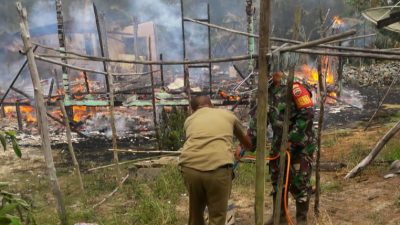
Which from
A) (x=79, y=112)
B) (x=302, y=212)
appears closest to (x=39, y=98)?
(x=302, y=212)

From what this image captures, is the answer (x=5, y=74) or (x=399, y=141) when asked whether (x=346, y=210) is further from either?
(x=5, y=74)

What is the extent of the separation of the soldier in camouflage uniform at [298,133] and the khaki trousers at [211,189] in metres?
0.86

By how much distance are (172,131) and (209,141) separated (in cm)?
545

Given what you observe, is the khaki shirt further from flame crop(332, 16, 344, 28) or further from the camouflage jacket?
flame crop(332, 16, 344, 28)

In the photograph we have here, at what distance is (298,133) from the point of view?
4293 millimetres

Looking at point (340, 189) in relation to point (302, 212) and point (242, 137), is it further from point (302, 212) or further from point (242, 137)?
point (242, 137)

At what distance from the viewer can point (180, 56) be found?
21312 millimetres

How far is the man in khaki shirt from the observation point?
3719 mm

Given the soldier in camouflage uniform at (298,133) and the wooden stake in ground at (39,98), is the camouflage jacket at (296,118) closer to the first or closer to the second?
→ the soldier in camouflage uniform at (298,133)

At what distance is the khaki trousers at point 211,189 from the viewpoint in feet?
12.2

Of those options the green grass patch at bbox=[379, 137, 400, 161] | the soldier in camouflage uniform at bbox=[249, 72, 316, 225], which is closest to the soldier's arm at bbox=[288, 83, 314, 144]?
the soldier in camouflage uniform at bbox=[249, 72, 316, 225]

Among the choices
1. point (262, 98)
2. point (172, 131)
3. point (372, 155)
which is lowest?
point (172, 131)

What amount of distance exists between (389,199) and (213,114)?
3047mm

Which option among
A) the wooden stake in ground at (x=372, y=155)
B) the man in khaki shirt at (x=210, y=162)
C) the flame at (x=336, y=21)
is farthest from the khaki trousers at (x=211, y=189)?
the flame at (x=336, y=21)
